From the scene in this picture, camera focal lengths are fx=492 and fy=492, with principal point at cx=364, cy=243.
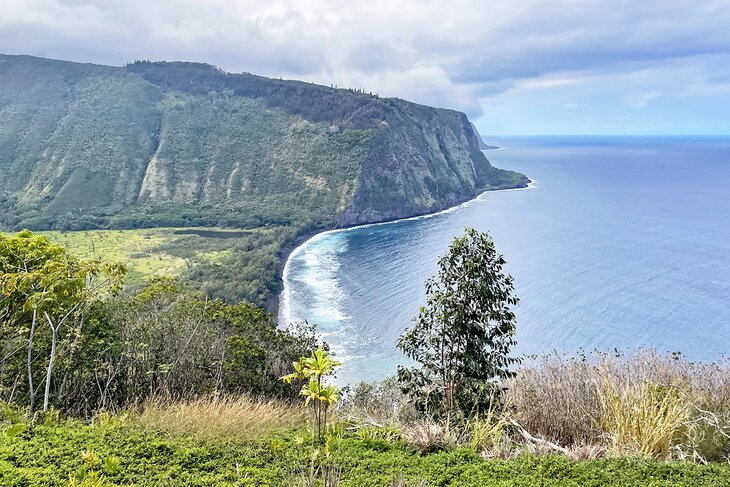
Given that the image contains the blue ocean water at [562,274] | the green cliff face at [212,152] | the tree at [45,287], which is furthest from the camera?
the green cliff face at [212,152]

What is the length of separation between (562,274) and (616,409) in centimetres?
4849

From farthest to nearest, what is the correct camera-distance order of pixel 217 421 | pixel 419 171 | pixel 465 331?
1. pixel 419 171
2. pixel 465 331
3. pixel 217 421

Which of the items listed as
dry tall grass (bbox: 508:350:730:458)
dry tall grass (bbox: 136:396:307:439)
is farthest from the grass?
dry tall grass (bbox: 508:350:730:458)

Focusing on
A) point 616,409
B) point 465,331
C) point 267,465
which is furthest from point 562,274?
point 267,465

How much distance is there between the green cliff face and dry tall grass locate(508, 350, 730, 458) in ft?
251

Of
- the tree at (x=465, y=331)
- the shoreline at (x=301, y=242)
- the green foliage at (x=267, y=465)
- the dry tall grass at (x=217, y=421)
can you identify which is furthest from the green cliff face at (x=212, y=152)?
the green foliage at (x=267, y=465)

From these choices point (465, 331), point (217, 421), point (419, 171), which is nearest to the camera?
point (217, 421)

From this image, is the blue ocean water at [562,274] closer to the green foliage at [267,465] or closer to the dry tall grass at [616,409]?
the dry tall grass at [616,409]

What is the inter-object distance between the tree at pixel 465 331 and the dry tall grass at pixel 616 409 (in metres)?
0.65

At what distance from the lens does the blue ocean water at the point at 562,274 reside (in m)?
36.8

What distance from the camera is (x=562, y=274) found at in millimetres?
51156

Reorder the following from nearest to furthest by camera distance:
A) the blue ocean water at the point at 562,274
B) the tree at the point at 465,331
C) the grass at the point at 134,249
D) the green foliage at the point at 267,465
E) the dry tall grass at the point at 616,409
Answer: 1. the green foliage at the point at 267,465
2. the dry tall grass at the point at 616,409
3. the tree at the point at 465,331
4. the blue ocean water at the point at 562,274
5. the grass at the point at 134,249

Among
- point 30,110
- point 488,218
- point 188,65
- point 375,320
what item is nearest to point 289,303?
point 375,320

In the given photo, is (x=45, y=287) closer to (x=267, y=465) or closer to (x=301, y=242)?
(x=267, y=465)
